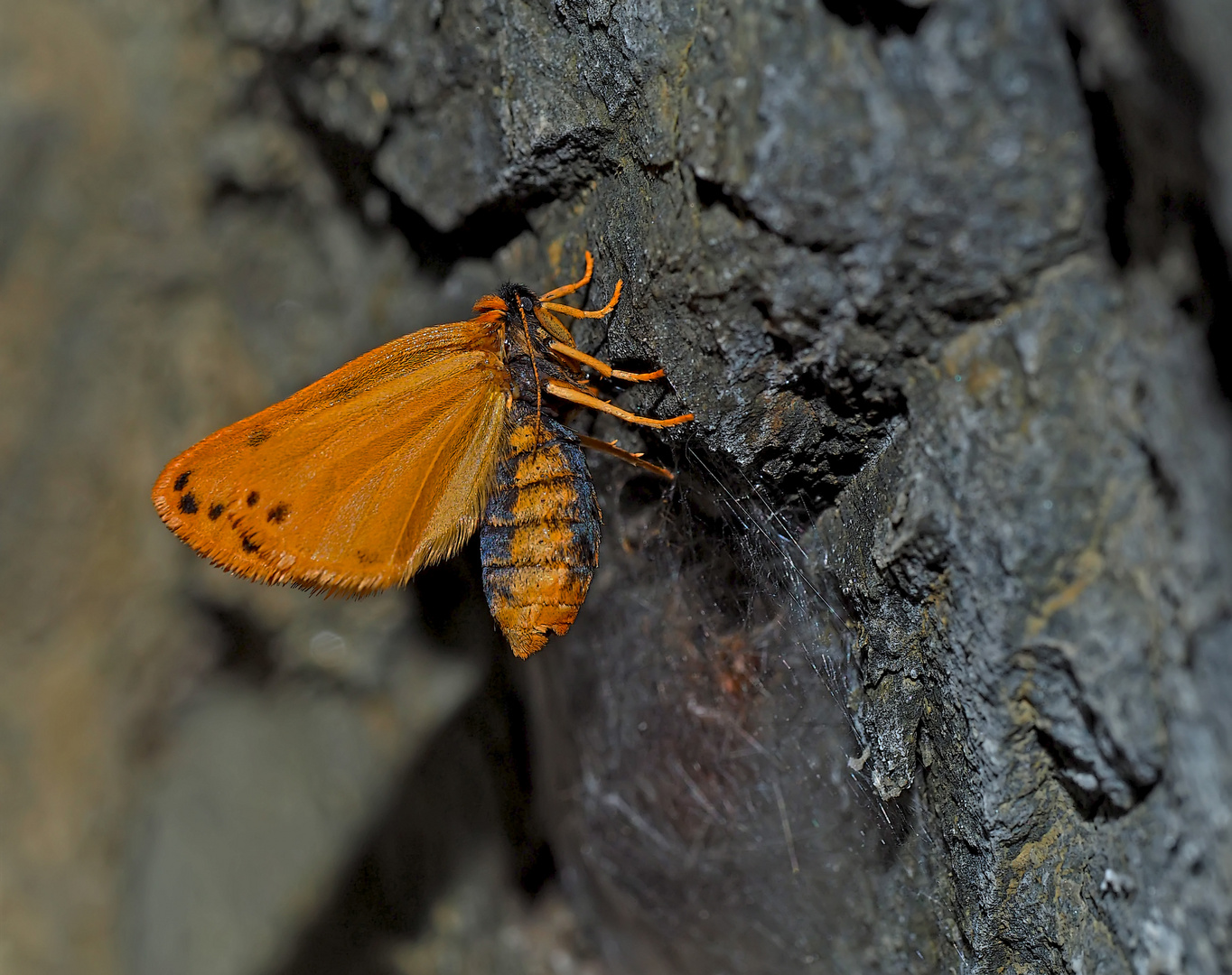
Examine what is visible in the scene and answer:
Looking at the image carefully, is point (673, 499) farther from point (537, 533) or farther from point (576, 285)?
point (576, 285)

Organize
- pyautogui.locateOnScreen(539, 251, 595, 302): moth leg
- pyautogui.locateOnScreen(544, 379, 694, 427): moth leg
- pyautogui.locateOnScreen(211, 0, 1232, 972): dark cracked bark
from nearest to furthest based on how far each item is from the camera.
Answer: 1. pyautogui.locateOnScreen(211, 0, 1232, 972): dark cracked bark
2. pyautogui.locateOnScreen(544, 379, 694, 427): moth leg
3. pyautogui.locateOnScreen(539, 251, 595, 302): moth leg

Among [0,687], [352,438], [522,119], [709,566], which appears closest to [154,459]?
[0,687]

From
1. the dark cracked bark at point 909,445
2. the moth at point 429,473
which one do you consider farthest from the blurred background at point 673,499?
the moth at point 429,473

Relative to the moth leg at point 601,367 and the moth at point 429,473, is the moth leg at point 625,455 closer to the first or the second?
the moth at point 429,473

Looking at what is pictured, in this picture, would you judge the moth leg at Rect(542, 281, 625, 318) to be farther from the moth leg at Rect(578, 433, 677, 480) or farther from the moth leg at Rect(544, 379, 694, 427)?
the moth leg at Rect(578, 433, 677, 480)

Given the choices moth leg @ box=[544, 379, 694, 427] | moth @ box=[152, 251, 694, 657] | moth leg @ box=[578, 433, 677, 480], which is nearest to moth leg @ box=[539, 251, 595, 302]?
moth @ box=[152, 251, 694, 657]
